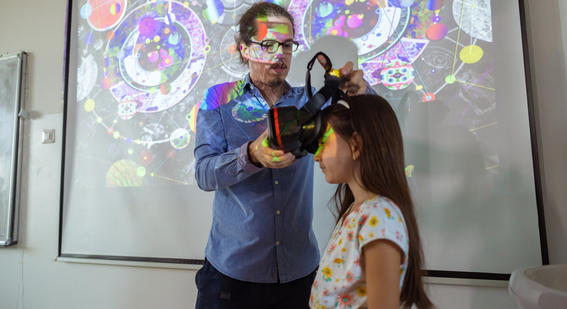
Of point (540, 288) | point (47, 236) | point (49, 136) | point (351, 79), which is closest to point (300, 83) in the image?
point (351, 79)

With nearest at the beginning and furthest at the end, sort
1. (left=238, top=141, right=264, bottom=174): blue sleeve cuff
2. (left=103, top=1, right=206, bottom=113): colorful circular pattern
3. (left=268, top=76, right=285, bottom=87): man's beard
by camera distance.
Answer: (left=238, top=141, right=264, bottom=174): blue sleeve cuff < (left=268, top=76, right=285, bottom=87): man's beard < (left=103, top=1, right=206, bottom=113): colorful circular pattern

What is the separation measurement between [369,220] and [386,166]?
131 millimetres

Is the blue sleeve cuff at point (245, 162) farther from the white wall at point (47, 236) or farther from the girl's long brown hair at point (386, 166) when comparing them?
the white wall at point (47, 236)

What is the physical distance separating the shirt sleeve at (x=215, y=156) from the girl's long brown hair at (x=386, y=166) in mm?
248

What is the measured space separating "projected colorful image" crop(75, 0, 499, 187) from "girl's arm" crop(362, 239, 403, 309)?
0.57m

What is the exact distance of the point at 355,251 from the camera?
0.71m

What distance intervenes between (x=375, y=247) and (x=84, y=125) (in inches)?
71.8

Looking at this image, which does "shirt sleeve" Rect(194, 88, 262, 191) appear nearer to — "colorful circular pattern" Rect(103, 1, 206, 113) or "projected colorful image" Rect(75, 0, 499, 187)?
"projected colorful image" Rect(75, 0, 499, 187)

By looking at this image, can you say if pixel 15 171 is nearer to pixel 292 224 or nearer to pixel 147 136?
pixel 147 136

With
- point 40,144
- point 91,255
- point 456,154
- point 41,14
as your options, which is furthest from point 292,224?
point 41,14

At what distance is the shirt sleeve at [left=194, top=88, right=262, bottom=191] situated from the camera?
0.90 m

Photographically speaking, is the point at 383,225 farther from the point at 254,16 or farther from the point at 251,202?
the point at 254,16

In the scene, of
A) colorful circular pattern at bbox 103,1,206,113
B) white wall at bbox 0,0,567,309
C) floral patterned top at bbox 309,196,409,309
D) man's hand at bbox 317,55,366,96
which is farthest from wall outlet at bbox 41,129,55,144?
floral patterned top at bbox 309,196,409,309

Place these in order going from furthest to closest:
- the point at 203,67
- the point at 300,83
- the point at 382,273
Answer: the point at 203,67 → the point at 300,83 → the point at 382,273
